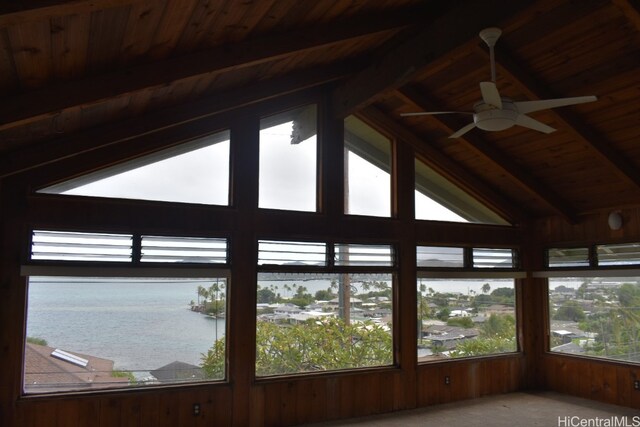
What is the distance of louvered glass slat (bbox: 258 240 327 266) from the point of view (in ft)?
18.7

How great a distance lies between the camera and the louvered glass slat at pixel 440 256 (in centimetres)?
667

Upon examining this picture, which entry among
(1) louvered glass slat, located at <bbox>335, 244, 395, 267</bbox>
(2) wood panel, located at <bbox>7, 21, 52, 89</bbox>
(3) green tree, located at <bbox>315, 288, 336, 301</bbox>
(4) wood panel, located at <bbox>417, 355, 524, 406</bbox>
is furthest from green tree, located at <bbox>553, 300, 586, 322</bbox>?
(2) wood panel, located at <bbox>7, 21, 52, 89</bbox>

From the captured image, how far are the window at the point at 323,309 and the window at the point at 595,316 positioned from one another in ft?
8.51

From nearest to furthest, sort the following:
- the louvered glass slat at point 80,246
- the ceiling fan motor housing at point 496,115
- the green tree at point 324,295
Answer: the ceiling fan motor housing at point 496,115, the louvered glass slat at point 80,246, the green tree at point 324,295

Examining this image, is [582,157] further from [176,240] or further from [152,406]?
[152,406]

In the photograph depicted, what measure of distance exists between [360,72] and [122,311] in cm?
340

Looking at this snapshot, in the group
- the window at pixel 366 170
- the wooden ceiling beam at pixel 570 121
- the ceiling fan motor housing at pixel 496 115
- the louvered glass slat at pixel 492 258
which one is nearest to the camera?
the ceiling fan motor housing at pixel 496 115

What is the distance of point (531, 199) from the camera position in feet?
23.5

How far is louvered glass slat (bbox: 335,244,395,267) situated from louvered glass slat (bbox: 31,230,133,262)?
2.33 meters

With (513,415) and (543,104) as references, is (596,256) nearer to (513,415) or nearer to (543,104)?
(513,415)

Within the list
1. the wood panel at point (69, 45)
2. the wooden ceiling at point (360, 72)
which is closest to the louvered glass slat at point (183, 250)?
A: the wooden ceiling at point (360, 72)

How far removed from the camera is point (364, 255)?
6.27 metres

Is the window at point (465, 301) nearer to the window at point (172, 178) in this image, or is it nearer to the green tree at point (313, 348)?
the green tree at point (313, 348)

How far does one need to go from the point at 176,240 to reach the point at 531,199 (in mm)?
4729
